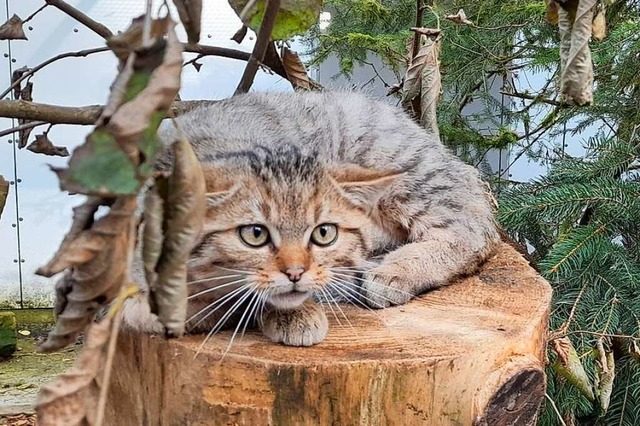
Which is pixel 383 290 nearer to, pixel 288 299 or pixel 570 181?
pixel 288 299

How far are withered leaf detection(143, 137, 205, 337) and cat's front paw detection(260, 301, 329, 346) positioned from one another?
0.53 meters

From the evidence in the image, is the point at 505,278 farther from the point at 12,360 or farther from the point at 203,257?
the point at 12,360

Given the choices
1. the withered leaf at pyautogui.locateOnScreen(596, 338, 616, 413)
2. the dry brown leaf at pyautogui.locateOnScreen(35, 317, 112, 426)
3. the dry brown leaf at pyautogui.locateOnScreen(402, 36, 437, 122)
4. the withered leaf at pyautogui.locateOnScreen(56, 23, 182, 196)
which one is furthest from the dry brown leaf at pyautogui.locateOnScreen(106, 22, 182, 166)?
the dry brown leaf at pyautogui.locateOnScreen(402, 36, 437, 122)

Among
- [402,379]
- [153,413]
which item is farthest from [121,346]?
[402,379]

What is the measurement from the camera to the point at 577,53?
71 centimetres

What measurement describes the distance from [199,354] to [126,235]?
1.86 feet

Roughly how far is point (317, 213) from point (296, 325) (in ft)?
0.62

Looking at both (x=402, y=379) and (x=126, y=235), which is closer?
(x=126, y=235)

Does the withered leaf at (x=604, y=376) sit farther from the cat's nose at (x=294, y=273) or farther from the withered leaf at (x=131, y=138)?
the withered leaf at (x=131, y=138)

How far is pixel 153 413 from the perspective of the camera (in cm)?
103

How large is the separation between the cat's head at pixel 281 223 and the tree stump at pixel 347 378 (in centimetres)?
10

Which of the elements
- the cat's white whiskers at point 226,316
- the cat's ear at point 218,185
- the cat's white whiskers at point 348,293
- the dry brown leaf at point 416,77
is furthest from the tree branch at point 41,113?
the dry brown leaf at point 416,77

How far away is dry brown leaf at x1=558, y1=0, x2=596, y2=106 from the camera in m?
0.70

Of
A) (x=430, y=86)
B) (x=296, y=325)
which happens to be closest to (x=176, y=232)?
(x=296, y=325)
